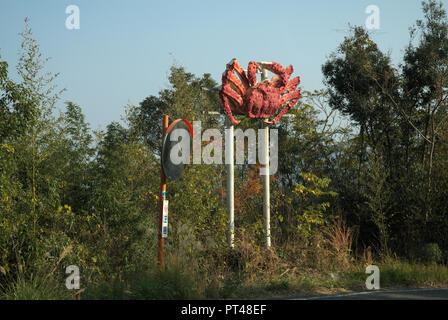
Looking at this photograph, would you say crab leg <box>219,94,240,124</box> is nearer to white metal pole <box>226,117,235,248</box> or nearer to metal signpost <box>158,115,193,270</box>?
white metal pole <box>226,117,235,248</box>

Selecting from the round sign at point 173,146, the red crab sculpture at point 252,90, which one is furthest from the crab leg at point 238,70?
the round sign at point 173,146

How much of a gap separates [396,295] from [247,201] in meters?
8.26

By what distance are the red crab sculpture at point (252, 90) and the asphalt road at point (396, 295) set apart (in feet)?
18.2

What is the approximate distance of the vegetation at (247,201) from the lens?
9406 millimetres

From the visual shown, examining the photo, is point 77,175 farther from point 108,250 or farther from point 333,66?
point 333,66

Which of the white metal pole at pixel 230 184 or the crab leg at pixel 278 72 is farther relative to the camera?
the crab leg at pixel 278 72

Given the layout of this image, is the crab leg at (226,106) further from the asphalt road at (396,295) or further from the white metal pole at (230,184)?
the asphalt road at (396,295)

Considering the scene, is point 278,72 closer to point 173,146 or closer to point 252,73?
point 252,73

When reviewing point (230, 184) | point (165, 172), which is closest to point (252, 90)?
point (230, 184)

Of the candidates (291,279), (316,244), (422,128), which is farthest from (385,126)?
(291,279)

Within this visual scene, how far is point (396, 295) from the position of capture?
30.2 ft

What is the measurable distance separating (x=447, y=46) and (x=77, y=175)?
12900 millimetres

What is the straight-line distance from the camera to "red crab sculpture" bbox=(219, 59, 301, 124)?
12852mm

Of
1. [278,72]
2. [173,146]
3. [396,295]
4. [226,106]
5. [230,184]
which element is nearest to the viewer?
[173,146]
